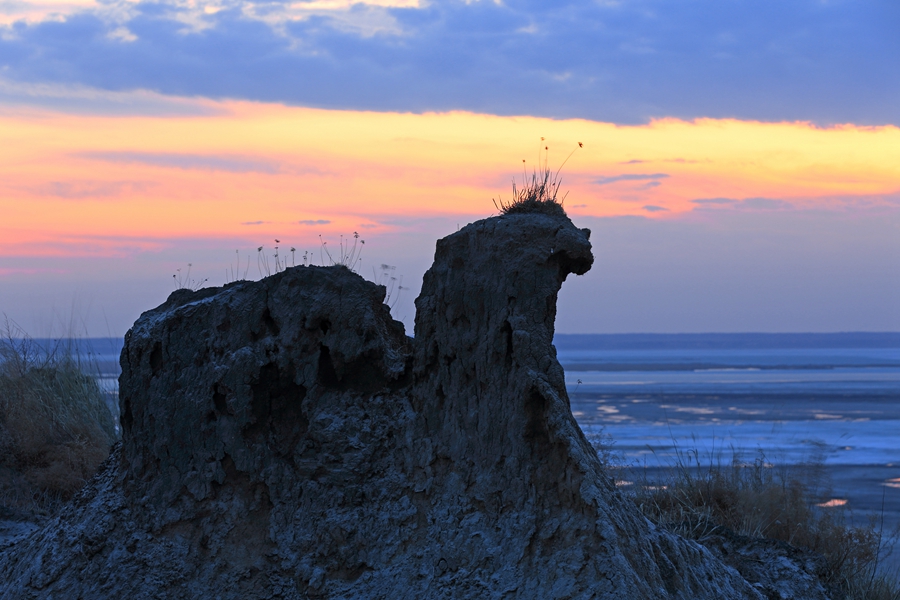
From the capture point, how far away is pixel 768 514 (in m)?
9.13

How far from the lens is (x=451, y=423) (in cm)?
491

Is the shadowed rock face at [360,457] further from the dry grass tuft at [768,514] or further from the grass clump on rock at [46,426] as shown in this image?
the grass clump on rock at [46,426]

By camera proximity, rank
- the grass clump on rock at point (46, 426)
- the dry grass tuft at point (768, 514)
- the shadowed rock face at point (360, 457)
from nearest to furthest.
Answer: the shadowed rock face at point (360, 457) < the dry grass tuft at point (768, 514) < the grass clump on rock at point (46, 426)

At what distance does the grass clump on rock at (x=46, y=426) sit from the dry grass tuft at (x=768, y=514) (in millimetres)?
6425

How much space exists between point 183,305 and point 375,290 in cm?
137

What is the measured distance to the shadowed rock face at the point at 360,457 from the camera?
4.57 m

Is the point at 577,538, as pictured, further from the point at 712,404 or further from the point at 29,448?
the point at 712,404

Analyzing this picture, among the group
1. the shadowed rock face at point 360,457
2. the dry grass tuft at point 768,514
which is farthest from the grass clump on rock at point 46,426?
the dry grass tuft at point 768,514

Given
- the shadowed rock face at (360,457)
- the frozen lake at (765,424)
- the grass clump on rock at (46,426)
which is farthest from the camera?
the frozen lake at (765,424)

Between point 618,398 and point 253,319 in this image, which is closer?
point 253,319

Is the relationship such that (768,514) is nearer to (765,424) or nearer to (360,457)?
(360,457)

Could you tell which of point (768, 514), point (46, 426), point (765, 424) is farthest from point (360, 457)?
point (765, 424)

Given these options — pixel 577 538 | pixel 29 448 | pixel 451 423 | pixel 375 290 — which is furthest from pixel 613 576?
pixel 29 448

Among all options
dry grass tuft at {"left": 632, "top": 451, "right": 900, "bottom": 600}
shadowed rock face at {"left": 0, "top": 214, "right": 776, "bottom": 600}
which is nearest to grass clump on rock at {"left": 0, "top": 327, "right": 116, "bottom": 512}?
shadowed rock face at {"left": 0, "top": 214, "right": 776, "bottom": 600}
